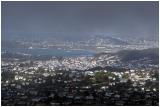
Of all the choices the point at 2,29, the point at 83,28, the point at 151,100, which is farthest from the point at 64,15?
the point at 151,100

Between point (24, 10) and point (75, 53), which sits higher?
point (24, 10)

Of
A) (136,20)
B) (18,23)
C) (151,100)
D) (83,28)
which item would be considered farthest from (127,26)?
(18,23)

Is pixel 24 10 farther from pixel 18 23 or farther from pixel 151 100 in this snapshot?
pixel 151 100

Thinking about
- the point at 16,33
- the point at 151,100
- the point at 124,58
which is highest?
the point at 16,33

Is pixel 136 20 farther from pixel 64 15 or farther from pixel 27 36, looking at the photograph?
pixel 27 36

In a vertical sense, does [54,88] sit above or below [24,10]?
below

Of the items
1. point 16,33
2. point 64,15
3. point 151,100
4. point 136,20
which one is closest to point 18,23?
point 16,33
